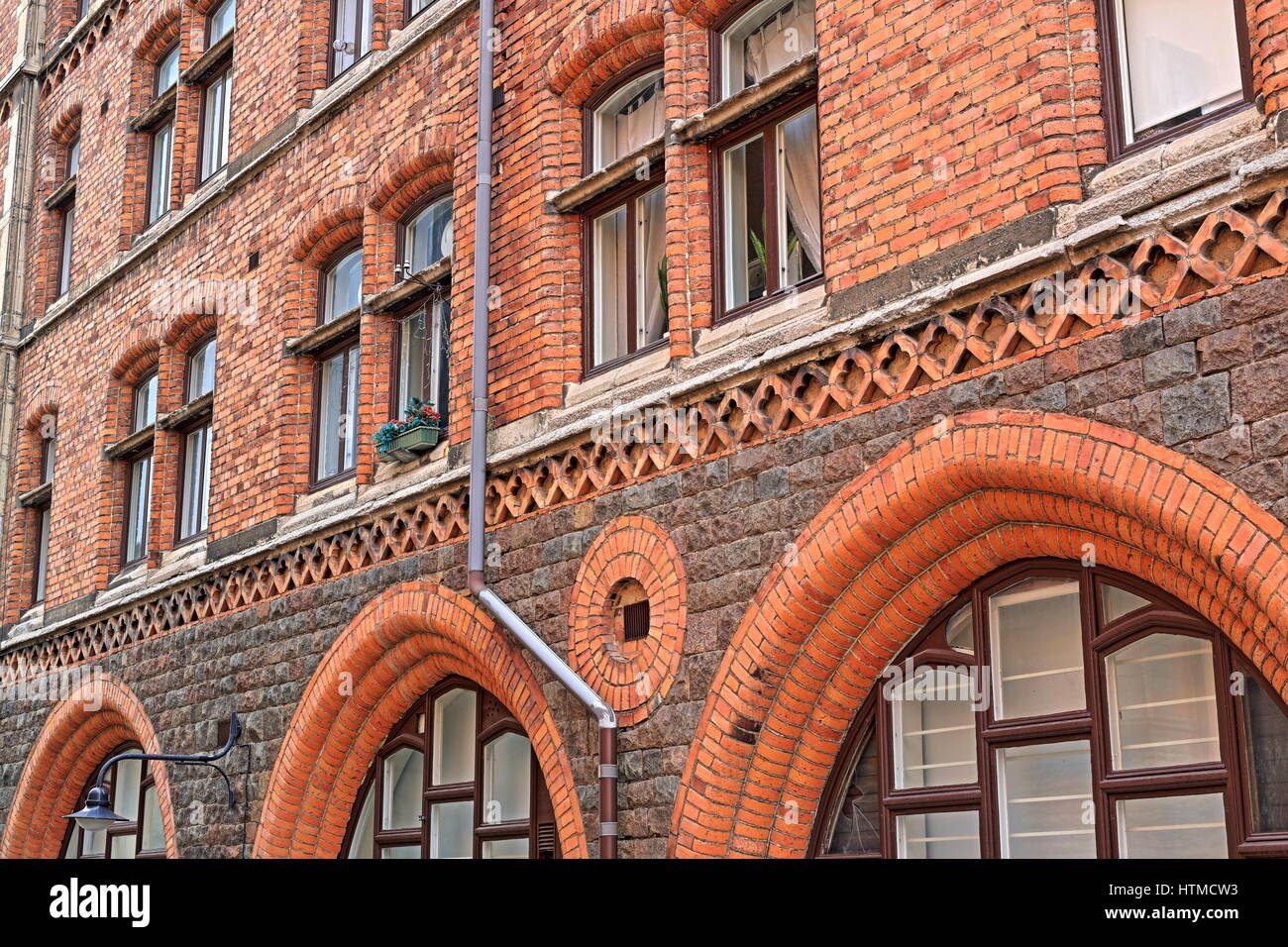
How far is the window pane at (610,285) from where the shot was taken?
10844mm

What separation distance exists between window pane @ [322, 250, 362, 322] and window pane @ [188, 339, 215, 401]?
7.47ft

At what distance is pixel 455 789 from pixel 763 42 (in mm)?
5653

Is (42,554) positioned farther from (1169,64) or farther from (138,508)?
(1169,64)

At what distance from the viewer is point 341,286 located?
13883 millimetres

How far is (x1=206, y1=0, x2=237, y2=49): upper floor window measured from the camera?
16.5 metres

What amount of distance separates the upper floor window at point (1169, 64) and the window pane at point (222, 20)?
11043mm

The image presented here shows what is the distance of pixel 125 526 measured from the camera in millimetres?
16797

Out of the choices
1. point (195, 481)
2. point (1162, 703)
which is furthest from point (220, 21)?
point (1162, 703)

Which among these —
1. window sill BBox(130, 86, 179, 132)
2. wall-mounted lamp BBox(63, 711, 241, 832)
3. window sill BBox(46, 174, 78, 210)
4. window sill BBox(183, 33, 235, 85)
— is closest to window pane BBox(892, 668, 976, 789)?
wall-mounted lamp BBox(63, 711, 241, 832)

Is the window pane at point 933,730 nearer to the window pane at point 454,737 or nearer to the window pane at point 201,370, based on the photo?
the window pane at point 454,737

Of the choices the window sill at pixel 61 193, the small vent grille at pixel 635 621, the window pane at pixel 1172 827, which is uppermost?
the window sill at pixel 61 193

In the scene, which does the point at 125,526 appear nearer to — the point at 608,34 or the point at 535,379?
the point at 535,379

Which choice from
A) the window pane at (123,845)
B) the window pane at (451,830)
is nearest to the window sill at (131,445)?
the window pane at (123,845)
